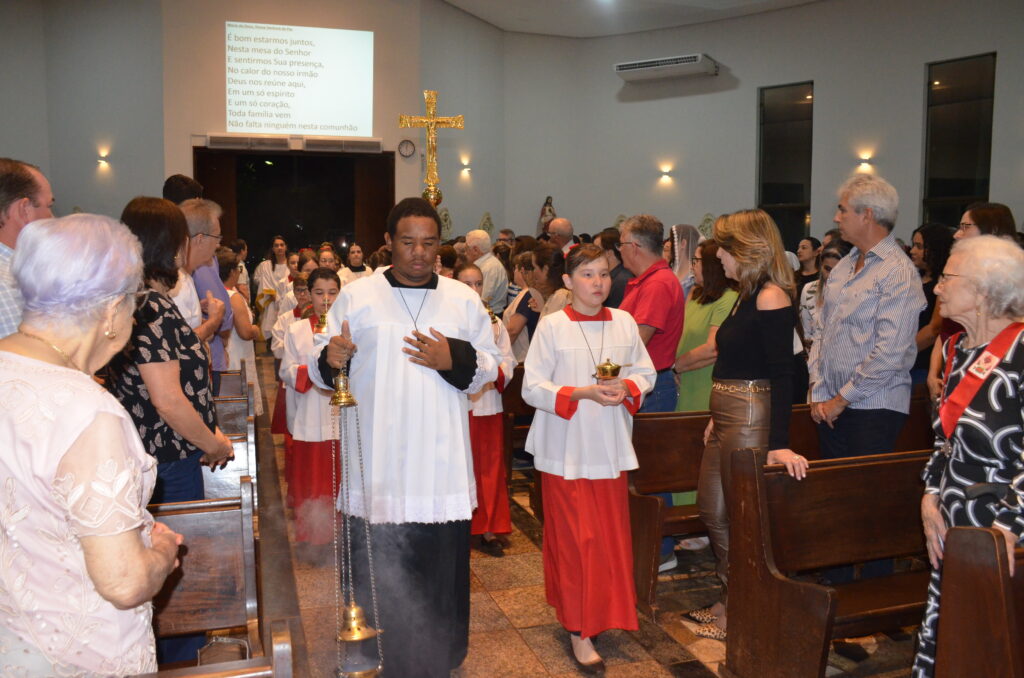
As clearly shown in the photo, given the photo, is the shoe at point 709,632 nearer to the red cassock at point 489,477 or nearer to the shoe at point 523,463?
the red cassock at point 489,477

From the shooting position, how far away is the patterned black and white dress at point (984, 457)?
7.70 feet

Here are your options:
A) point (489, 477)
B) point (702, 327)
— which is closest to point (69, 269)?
point (489, 477)

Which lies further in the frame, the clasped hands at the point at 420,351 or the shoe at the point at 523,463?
the shoe at the point at 523,463

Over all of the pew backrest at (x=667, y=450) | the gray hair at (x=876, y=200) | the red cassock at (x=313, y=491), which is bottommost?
the red cassock at (x=313, y=491)

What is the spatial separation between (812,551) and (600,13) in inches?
522

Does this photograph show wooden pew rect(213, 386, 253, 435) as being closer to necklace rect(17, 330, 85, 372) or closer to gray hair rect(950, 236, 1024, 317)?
necklace rect(17, 330, 85, 372)

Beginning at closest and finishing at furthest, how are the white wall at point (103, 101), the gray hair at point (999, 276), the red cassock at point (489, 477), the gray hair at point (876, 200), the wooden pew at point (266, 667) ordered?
the wooden pew at point (266, 667), the gray hair at point (999, 276), the gray hair at point (876, 200), the red cassock at point (489, 477), the white wall at point (103, 101)

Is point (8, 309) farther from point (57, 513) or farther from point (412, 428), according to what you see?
point (412, 428)

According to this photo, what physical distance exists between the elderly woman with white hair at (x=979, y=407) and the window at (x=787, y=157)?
12.0m

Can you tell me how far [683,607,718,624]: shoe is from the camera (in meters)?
3.98

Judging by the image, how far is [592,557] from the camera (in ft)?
11.6

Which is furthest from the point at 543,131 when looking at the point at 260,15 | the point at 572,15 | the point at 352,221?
the point at 260,15

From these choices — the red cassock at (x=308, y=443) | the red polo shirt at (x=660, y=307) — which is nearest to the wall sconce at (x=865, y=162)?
the red polo shirt at (x=660, y=307)

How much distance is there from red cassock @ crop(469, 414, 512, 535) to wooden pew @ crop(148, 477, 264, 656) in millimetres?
2463
